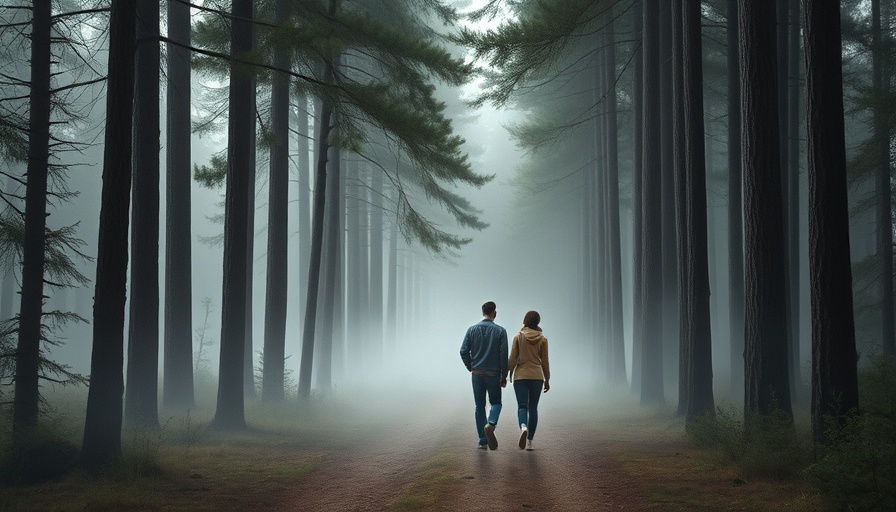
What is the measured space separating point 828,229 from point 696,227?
4576 mm

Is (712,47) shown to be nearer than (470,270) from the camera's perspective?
Yes

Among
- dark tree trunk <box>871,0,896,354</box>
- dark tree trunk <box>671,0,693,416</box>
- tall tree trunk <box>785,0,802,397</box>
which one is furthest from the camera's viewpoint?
tall tree trunk <box>785,0,802,397</box>

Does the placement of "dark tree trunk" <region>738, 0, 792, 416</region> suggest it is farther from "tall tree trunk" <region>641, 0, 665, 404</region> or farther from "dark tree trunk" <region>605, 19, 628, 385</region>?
"dark tree trunk" <region>605, 19, 628, 385</region>

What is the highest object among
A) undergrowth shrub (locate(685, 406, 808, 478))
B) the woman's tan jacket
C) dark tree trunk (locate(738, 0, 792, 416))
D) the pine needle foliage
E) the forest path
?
the pine needle foliage

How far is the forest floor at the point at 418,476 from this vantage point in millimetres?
7316

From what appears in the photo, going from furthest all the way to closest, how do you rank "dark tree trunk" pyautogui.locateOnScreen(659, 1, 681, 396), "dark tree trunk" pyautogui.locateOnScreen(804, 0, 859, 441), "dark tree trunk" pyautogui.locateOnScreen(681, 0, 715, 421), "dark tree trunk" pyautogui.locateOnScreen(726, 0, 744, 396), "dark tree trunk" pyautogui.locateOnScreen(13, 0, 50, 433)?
"dark tree trunk" pyautogui.locateOnScreen(726, 0, 744, 396) → "dark tree trunk" pyautogui.locateOnScreen(659, 1, 681, 396) → "dark tree trunk" pyautogui.locateOnScreen(681, 0, 715, 421) → "dark tree trunk" pyautogui.locateOnScreen(13, 0, 50, 433) → "dark tree trunk" pyautogui.locateOnScreen(804, 0, 859, 441)

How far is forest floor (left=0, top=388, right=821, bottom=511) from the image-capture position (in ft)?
24.0

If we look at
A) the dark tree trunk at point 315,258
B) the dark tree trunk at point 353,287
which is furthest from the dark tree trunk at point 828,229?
the dark tree trunk at point 353,287

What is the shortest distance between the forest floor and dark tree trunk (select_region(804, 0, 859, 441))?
3.93 ft

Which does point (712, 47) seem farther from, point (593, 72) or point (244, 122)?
point (244, 122)

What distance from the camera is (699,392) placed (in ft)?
41.4

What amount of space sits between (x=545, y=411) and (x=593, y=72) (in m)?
15.5

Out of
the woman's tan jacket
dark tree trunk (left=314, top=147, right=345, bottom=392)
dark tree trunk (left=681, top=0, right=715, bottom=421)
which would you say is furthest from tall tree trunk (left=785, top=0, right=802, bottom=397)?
dark tree trunk (left=314, top=147, right=345, bottom=392)

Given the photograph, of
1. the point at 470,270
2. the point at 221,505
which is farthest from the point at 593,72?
the point at 470,270
